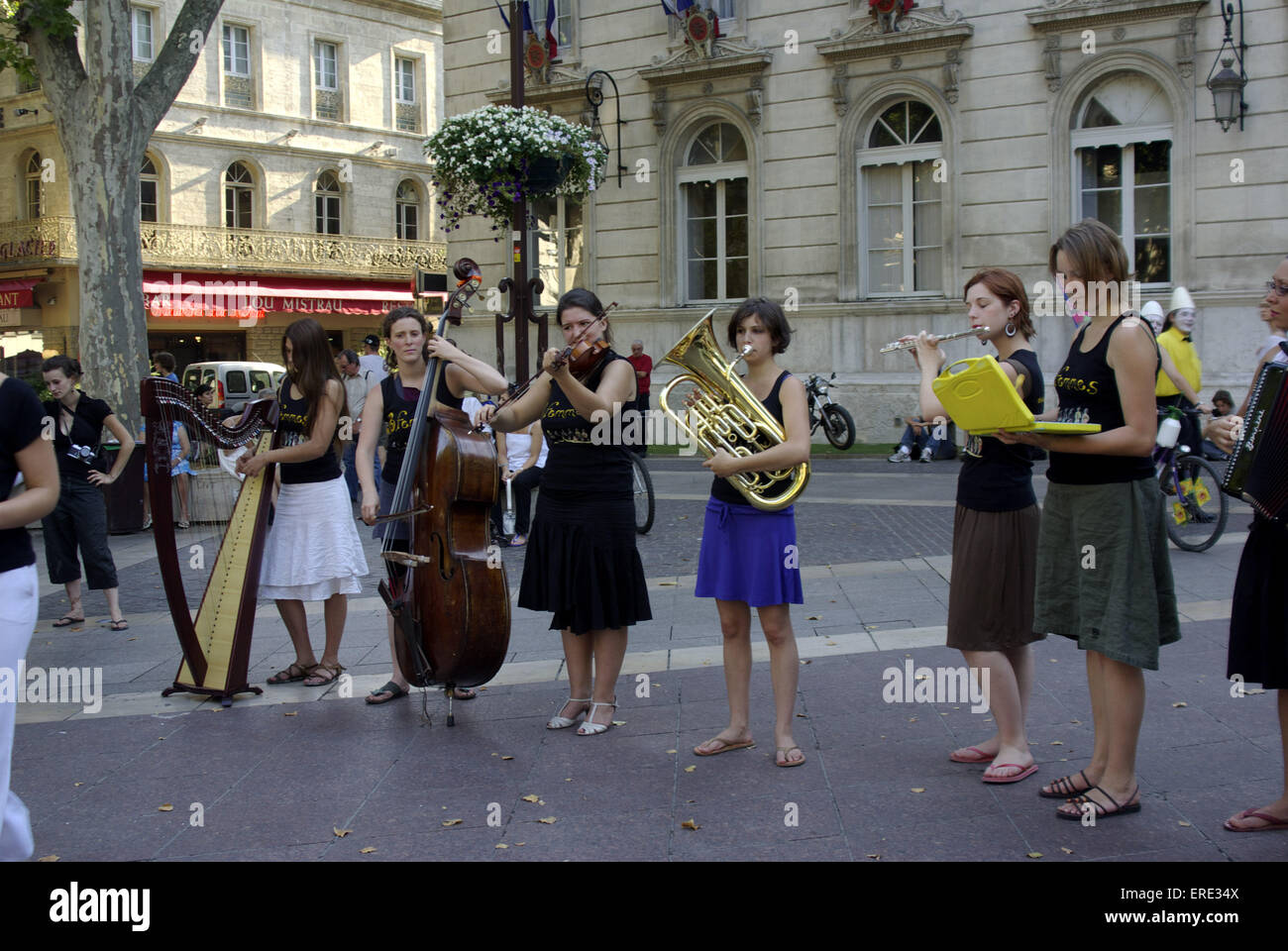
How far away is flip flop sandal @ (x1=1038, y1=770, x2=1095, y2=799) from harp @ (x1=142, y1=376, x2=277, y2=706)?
3.97 meters

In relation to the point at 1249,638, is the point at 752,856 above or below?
below

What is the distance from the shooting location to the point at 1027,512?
494 centimetres

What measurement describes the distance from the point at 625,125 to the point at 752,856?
19.1m

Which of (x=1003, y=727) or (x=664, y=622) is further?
(x=664, y=622)

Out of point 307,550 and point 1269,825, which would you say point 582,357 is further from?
point 1269,825

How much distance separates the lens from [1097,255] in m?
4.40

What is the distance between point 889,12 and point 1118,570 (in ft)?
54.5

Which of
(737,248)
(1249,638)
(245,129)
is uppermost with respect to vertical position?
(245,129)

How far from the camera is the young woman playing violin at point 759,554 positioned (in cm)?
512

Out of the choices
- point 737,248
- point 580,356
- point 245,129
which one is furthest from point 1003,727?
point 245,129

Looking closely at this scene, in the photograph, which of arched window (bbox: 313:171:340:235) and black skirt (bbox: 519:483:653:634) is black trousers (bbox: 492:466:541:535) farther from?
arched window (bbox: 313:171:340:235)

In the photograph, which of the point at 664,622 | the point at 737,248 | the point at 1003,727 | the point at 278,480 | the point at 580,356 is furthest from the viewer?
the point at 737,248

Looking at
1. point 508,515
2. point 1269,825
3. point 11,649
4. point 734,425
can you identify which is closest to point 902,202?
point 508,515
